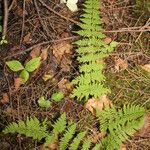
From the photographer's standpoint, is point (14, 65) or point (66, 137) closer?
point (66, 137)

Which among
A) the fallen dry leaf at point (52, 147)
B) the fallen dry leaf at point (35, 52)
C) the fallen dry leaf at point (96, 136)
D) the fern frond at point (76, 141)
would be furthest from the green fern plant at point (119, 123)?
the fallen dry leaf at point (35, 52)

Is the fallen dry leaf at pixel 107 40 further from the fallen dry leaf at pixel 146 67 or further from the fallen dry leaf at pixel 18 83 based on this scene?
the fallen dry leaf at pixel 18 83

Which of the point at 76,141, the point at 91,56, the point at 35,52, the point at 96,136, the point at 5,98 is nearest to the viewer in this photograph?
the point at 76,141

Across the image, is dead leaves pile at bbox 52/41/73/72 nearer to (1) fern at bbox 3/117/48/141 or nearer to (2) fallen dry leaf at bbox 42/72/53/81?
(2) fallen dry leaf at bbox 42/72/53/81

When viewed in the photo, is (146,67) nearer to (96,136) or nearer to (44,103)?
(96,136)

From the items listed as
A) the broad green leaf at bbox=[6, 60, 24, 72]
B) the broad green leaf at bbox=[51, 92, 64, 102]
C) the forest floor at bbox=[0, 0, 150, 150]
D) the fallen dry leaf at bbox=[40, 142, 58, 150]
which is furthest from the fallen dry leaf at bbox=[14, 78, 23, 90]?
the fallen dry leaf at bbox=[40, 142, 58, 150]

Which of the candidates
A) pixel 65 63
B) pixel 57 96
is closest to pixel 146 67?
pixel 65 63
